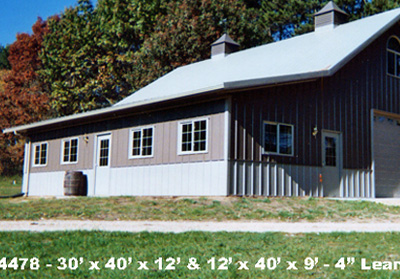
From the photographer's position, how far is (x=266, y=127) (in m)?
13.6

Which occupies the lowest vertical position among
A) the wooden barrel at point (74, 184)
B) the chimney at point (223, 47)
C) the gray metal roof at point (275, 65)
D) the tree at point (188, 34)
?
the wooden barrel at point (74, 184)

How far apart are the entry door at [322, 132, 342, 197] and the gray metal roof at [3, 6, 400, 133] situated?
274cm

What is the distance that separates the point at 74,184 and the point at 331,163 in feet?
30.6

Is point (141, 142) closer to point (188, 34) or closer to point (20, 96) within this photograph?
point (188, 34)

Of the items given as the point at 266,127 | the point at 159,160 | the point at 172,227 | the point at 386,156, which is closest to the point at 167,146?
the point at 159,160

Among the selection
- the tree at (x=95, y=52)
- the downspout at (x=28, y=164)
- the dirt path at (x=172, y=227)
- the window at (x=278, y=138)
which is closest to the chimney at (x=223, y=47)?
the window at (x=278, y=138)

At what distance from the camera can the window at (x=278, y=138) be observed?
536 inches

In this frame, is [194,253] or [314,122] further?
[314,122]

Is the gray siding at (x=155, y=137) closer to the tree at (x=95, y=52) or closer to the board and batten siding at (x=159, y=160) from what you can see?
the board and batten siding at (x=159, y=160)

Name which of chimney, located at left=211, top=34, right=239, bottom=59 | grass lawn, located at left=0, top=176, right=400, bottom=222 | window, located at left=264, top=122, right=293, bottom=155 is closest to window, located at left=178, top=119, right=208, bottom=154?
window, located at left=264, top=122, right=293, bottom=155

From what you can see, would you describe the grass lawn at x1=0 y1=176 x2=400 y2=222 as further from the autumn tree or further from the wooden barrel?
the autumn tree

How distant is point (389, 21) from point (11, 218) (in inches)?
508

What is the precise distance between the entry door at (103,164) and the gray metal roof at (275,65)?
43.3 inches

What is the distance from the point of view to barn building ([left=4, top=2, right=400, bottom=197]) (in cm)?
1305
